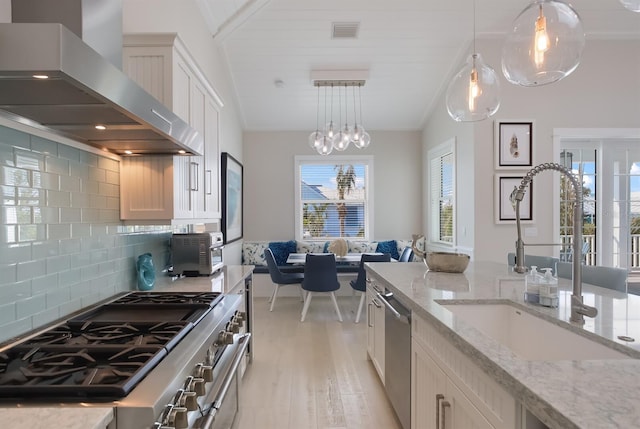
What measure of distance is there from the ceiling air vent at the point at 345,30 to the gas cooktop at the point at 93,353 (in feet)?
11.0

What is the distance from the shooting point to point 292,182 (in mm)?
5789

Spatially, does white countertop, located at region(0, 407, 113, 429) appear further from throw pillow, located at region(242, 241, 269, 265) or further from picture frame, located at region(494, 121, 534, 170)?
throw pillow, located at region(242, 241, 269, 265)

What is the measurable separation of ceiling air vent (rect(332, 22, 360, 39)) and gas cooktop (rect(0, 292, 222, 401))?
132 inches

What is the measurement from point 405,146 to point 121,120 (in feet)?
16.7

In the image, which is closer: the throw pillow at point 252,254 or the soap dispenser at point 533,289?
the soap dispenser at point 533,289

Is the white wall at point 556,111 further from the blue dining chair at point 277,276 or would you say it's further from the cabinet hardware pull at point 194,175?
the cabinet hardware pull at point 194,175

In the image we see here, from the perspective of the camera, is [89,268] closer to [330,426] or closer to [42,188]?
[42,188]

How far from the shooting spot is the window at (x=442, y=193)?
4.76 meters

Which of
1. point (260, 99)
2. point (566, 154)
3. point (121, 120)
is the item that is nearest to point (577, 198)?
point (121, 120)

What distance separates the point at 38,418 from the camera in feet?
2.56

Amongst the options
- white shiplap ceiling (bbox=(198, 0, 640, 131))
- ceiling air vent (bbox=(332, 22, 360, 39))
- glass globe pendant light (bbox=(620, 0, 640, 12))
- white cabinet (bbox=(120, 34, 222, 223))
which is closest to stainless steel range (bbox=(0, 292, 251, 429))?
white cabinet (bbox=(120, 34, 222, 223))

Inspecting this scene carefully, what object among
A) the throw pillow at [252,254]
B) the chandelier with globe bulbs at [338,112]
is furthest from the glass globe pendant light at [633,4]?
the throw pillow at [252,254]

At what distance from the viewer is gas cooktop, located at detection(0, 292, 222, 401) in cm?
86

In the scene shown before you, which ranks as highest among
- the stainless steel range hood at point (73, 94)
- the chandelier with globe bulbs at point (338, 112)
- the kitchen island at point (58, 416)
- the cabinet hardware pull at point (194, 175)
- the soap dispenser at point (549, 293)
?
the chandelier with globe bulbs at point (338, 112)
